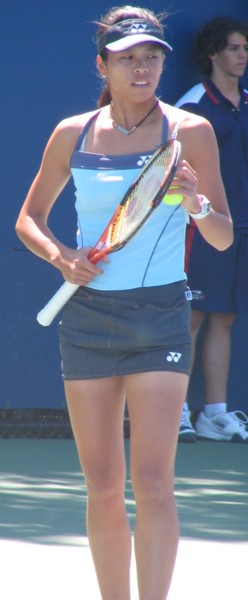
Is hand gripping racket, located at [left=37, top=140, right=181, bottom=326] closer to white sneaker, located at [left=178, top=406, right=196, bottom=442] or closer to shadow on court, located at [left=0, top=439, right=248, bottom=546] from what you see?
shadow on court, located at [left=0, top=439, right=248, bottom=546]

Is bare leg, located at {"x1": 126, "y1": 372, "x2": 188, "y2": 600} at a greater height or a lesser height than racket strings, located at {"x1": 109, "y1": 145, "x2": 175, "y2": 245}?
→ lesser

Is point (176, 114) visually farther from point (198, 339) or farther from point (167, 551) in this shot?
point (198, 339)

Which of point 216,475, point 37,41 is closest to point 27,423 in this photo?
point 216,475

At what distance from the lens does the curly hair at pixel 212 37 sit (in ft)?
25.0

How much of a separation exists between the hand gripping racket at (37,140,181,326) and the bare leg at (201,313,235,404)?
4.09m

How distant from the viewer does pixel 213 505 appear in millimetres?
5871

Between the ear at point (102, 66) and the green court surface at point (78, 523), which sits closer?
the ear at point (102, 66)

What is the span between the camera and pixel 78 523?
17.7 ft

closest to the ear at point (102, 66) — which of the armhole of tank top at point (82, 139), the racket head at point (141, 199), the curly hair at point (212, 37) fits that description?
the armhole of tank top at point (82, 139)

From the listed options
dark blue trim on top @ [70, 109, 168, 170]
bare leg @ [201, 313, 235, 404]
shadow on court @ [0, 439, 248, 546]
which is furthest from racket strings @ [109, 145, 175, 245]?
bare leg @ [201, 313, 235, 404]

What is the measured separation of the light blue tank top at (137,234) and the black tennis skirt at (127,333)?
0.03 m

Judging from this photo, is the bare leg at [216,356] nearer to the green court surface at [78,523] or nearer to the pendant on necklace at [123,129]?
the green court surface at [78,523]

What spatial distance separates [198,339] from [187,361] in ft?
14.0

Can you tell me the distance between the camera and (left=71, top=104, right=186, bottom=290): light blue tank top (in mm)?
3684
